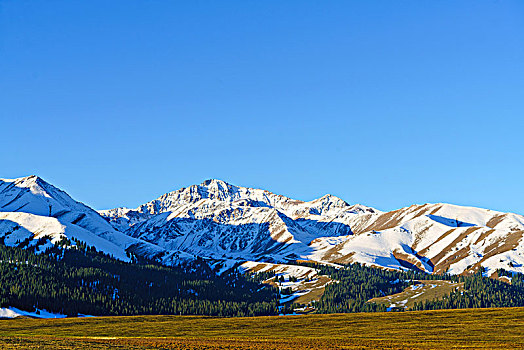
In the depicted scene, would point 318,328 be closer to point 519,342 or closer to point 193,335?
point 193,335

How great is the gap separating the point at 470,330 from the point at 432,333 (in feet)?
29.9

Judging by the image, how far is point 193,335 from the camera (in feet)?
392

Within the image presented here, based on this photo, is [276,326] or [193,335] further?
[276,326]

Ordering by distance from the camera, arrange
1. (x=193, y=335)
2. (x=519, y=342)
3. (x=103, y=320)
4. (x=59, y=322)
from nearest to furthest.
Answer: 1. (x=519, y=342)
2. (x=193, y=335)
3. (x=59, y=322)
4. (x=103, y=320)

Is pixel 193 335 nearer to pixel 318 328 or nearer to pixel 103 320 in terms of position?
pixel 318 328

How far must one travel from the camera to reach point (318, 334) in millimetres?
116688

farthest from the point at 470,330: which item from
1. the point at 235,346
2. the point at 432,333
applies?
the point at 235,346

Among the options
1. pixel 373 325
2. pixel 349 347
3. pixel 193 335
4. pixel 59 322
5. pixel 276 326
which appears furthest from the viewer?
pixel 59 322

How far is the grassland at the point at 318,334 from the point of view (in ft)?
287

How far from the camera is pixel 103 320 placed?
598ft

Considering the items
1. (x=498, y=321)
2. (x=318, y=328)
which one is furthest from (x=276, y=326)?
(x=498, y=321)

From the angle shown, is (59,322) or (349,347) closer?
(349,347)

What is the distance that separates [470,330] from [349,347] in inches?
1669

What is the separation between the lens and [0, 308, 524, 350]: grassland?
8762 centimetres
